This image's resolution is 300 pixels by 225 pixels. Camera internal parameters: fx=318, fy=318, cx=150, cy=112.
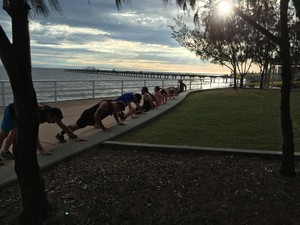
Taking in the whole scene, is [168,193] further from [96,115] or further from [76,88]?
[76,88]

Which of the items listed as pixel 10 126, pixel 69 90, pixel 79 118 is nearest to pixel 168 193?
pixel 10 126

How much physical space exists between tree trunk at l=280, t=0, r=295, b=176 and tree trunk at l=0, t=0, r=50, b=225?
2.85m

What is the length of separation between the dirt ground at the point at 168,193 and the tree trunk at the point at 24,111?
229mm

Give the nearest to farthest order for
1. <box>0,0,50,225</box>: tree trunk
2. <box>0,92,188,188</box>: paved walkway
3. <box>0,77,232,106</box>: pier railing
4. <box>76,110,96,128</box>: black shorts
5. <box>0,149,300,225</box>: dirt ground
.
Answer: <box>0,0,50,225</box>: tree trunk → <box>0,149,300,225</box>: dirt ground → <box>0,92,188,188</box>: paved walkway → <box>76,110,96,128</box>: black shorts → <box>0,77,232,106</box>: pier railing

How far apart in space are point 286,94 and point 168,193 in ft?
6.10

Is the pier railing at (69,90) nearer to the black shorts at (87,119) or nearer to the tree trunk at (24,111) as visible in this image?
the black shorts at (87,119)

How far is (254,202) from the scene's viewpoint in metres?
3.38

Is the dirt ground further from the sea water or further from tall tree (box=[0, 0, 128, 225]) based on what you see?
the sea water

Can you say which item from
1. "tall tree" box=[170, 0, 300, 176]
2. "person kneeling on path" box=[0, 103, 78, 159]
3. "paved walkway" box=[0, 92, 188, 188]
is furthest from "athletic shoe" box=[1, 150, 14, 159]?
"tall tree" box=[170, 0, 300, 176]

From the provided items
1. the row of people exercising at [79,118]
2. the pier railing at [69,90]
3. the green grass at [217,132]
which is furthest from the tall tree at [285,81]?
the pier railing at [69,90]

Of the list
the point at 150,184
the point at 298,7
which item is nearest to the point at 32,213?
the point at 150,184

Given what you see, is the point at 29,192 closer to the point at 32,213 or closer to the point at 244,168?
the point at 32,213

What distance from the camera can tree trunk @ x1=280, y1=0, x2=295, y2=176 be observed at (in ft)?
12.5

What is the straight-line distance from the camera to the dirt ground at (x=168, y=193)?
3.11 meters
